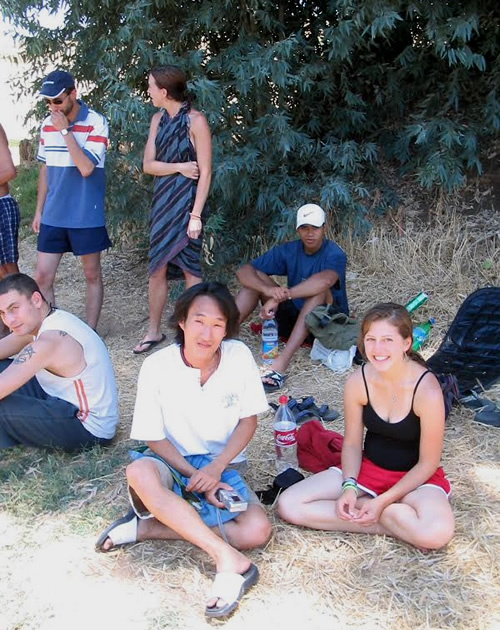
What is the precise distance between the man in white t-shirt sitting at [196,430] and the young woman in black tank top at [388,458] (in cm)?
32

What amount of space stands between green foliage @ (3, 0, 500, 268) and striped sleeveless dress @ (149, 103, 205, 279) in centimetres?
81

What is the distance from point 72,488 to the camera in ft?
11.3

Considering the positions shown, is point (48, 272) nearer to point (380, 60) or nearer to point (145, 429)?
point (145, 429)

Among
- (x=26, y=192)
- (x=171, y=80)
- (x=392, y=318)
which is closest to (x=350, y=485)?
(x=392, y=318)

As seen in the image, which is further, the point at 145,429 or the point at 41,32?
the point at 41,32

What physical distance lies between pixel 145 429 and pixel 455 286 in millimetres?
Answer: 3703

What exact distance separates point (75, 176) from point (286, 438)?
2.54m

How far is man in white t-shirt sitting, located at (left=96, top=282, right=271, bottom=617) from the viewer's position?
9.16 feet

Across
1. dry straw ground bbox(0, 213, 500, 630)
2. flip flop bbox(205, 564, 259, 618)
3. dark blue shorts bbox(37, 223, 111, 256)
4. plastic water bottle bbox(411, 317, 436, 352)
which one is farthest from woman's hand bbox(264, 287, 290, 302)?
flip flop bbox(205, 564, 259, 618)

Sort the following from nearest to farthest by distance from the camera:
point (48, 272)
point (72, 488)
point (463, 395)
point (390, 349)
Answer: point (390, 349) < point (72, 488) < point (463, 395) < point (48, 272)

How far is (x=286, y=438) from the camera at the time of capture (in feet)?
11.8

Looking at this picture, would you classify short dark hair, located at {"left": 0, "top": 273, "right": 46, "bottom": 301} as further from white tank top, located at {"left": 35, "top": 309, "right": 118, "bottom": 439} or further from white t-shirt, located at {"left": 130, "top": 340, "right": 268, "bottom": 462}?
white t-shirt, located at {"left": 130, "top": 340, "right": 268, "bottom": 462}

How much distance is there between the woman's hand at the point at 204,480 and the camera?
9.33 feet

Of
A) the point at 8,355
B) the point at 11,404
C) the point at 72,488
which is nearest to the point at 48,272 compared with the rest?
the point at 8,355
